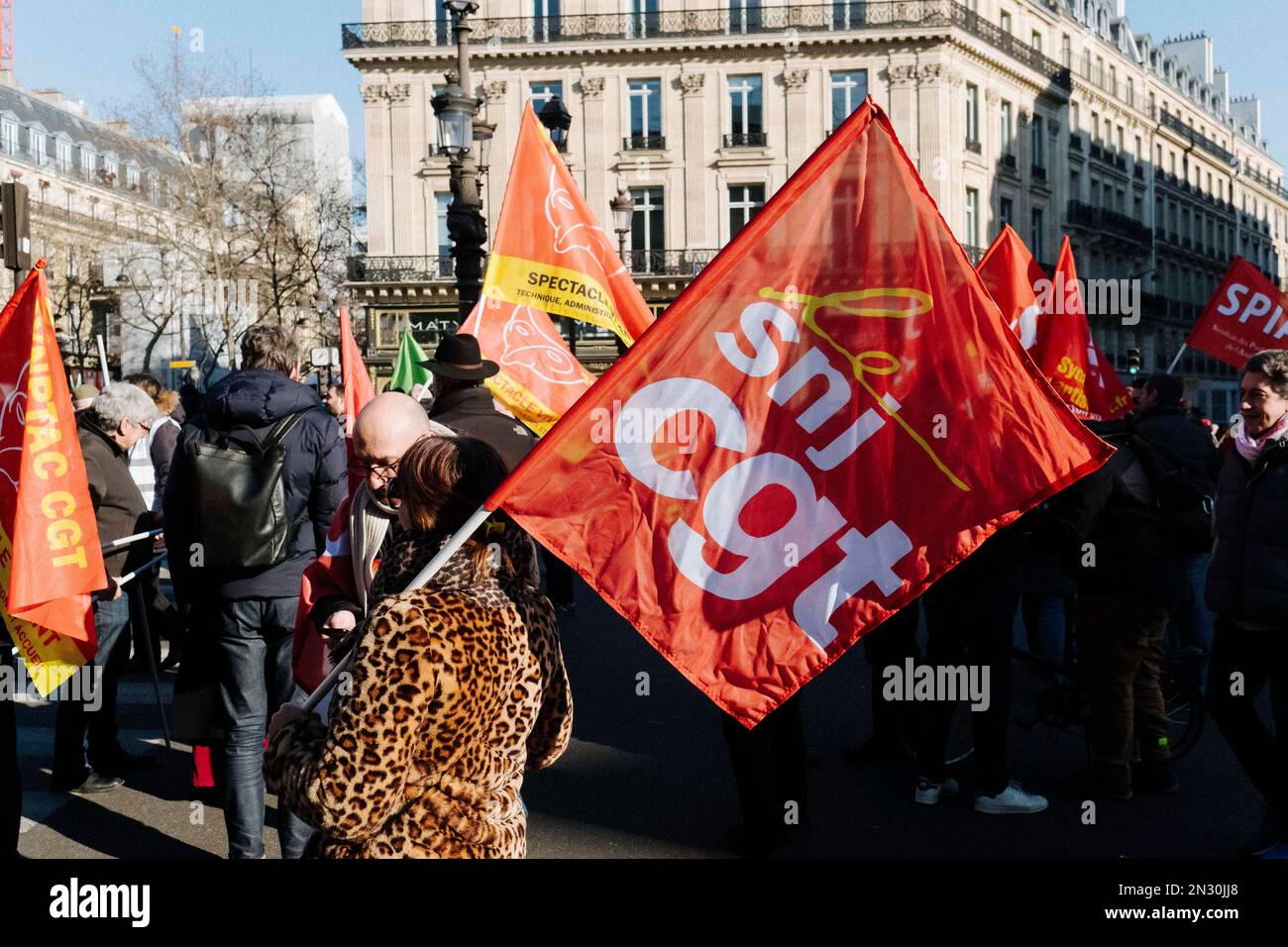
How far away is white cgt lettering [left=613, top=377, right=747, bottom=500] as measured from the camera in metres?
2.97

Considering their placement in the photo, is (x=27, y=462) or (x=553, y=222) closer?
(x=27, y=462)

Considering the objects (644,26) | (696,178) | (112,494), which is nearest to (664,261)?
(696,178)

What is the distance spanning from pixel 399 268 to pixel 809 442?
3855 centimetres

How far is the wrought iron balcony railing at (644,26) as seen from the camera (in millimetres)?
40500

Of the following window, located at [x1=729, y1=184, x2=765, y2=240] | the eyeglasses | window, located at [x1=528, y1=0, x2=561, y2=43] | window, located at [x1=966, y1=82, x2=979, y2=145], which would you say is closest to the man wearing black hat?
the eyeglasses

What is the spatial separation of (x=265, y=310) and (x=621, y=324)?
106 ft

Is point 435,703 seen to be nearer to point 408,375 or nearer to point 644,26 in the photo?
point 408,375

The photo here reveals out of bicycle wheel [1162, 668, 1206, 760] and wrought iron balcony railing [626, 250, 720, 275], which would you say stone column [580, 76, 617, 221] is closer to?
wrought iron balcony railing [626, 250, 720, 275]

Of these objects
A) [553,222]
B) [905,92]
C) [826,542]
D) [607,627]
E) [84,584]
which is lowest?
[607,627]

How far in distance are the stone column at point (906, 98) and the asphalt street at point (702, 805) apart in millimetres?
35351

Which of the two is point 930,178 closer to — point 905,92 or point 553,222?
point 905,92

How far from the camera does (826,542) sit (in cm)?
299

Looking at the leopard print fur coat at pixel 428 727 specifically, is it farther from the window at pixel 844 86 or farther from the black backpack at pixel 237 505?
the window at pixel 844 86
